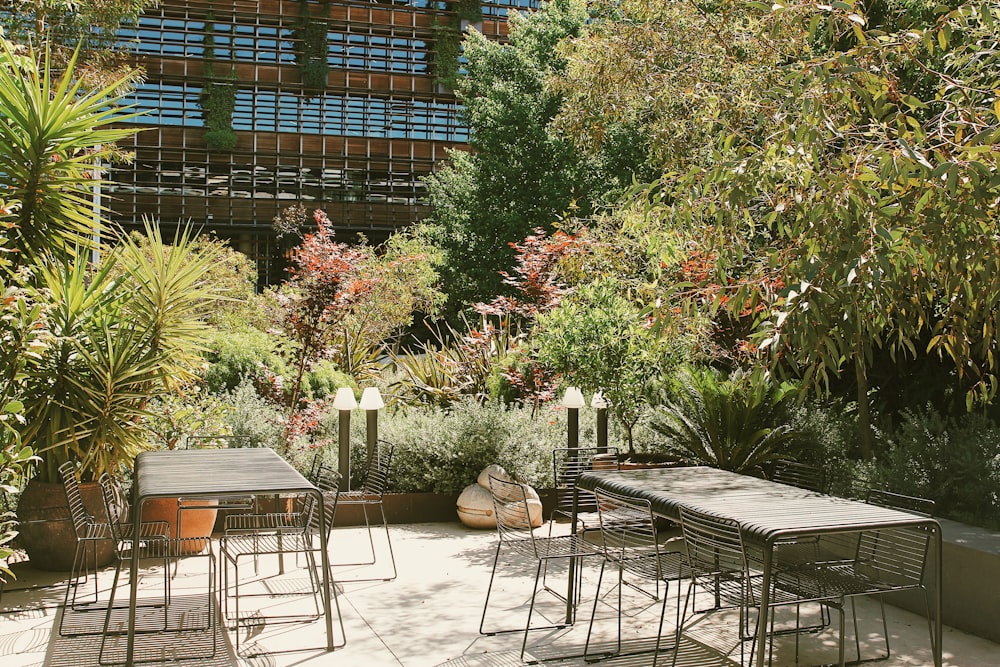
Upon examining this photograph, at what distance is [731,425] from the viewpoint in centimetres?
773

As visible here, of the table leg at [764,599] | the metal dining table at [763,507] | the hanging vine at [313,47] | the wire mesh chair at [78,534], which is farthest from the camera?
the hanging vine at [313,47]

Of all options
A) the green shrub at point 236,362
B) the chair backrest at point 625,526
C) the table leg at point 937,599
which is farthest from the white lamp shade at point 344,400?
the table leg at point 937,599

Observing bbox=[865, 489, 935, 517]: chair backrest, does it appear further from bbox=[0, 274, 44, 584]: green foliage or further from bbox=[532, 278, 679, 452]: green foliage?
bbox=[0, 274, 44, 584]: green foliage

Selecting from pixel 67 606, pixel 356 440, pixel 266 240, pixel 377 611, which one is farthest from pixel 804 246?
pixel 266 240

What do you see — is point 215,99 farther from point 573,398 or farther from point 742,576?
point 742,576

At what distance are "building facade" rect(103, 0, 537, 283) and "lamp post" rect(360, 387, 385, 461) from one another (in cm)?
1768

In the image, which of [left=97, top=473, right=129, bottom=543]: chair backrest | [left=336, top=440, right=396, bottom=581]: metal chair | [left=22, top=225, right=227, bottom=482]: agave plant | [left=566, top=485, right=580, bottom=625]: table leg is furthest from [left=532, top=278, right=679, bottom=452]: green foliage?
[left=97, top=473, right=129, bottom=543]: chair backrest

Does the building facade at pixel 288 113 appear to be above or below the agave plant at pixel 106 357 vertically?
above

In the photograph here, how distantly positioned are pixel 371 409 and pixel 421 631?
3.19 meters

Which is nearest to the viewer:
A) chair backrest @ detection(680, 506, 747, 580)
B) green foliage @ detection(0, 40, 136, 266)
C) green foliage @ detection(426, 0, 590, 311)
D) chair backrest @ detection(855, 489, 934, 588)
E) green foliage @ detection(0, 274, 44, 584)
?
chair backrest @ detection(680, 506, 747, 580)

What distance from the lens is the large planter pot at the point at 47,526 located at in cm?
620

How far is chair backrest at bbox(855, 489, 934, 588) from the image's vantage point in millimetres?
4312

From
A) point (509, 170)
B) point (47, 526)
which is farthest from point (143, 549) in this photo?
point (509, 170)

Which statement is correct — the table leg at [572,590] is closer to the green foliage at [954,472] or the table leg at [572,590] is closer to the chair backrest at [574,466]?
the chair backrest at [574,466]
